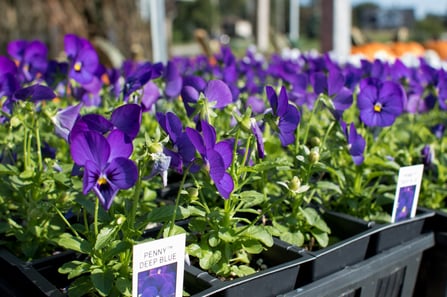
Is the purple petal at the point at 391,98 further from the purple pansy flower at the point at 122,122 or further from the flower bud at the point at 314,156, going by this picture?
the purple pansy flower at the point at 122,122

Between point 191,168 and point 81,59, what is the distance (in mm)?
776

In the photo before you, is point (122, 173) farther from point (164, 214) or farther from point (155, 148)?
point (164, 214)

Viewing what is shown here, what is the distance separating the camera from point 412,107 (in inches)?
78.4

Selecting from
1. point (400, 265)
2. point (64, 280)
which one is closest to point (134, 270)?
point (64, 280)

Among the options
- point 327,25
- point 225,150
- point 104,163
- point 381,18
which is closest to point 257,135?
point 225,150

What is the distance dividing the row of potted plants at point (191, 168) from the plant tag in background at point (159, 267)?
0.02 m

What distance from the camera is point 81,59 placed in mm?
1782

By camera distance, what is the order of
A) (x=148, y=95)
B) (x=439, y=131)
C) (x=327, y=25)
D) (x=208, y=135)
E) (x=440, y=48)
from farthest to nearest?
(x=440, y=48) < (x=327, y=25) < (x=439, y=131) < (x=148, y=95) < (x=208, y=135)

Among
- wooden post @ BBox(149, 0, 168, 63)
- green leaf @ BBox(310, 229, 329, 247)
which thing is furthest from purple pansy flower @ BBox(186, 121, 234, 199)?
wooden post @ BBox(149, 0, 168, 63)

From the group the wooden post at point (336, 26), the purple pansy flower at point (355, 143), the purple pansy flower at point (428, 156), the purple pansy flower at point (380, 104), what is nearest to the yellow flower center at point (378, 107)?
the purple pansy flower at point (380, 104)

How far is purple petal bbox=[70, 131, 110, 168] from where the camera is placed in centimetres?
95

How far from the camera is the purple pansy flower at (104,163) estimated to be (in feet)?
3.11

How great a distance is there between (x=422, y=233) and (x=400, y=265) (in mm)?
160

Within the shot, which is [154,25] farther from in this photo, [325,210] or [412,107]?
[325,210]
